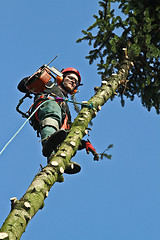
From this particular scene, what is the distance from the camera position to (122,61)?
20.4 ft

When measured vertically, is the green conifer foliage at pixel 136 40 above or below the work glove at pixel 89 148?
above

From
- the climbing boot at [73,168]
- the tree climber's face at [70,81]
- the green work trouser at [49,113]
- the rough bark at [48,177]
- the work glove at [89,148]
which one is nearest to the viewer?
the rough bark at [48,177]

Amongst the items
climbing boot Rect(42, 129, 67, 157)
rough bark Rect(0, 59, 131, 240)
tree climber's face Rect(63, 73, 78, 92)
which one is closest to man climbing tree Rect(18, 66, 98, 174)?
climbing boot Rect(42, 129, 67, 157)

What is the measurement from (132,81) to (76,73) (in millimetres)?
1471

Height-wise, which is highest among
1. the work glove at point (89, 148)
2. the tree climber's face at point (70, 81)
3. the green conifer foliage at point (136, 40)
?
the green conifer foliage at point (136, 40)

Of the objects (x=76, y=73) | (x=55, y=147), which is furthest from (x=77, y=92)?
(x=55, y=147)

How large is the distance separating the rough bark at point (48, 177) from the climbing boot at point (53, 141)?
0.28 ft

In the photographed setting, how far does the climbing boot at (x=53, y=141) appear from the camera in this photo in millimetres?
4184

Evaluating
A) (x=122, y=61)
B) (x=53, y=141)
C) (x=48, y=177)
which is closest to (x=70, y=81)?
(x=122, y=61)

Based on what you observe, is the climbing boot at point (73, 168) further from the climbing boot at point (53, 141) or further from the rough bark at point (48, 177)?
the climbing boot at point (53, 141)

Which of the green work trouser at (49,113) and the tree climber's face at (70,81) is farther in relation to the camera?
the tree climber's face at (70,81)

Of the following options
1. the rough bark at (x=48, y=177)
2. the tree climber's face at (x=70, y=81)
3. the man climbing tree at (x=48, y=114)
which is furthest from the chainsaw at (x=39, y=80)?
the tree climber's face at (x=70, y=81)

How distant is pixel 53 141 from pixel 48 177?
2.71ft

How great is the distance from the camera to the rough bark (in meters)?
2.78
